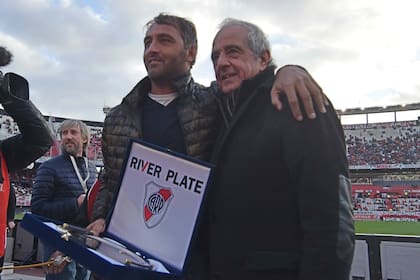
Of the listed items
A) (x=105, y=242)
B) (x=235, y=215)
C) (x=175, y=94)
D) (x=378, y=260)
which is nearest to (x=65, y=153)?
(x=175, y=94)

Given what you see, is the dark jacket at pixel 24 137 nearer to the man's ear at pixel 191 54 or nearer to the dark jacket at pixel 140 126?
the dark jacket at pixel 140 126

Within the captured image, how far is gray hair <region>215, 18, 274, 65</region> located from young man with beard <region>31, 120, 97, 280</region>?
1.81 meters

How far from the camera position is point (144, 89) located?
201 centimetres

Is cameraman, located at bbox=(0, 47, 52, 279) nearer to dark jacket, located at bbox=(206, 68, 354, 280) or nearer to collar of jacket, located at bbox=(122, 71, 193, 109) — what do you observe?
collar of jacket, located at bbox=(122, 71, 193, 109)

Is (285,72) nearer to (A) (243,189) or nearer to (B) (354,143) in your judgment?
(A) (243,189)

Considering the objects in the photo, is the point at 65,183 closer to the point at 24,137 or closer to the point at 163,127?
A: the point at 24,137

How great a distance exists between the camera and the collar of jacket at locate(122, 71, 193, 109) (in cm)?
193

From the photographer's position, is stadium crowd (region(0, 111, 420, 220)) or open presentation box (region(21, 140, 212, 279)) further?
stadium crowd (region(0, 111, 420, 220))

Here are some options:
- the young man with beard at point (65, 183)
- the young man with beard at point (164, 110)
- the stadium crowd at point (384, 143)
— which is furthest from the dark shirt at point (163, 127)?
the stadium crowd at point (384, 143)

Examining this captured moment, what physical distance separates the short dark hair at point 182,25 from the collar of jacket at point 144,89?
0.15 meters

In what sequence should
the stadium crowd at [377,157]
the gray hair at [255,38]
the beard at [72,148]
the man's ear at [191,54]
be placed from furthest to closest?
the stadium crowd at [377,157] → the beard at [72,148] → the man's ear at [191,54] → the gray hair at [255,38]

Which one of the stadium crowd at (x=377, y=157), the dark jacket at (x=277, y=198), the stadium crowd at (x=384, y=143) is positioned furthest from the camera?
the stadium crowd at (x=384, y=143)

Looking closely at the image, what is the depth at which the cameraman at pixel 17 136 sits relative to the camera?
193cm

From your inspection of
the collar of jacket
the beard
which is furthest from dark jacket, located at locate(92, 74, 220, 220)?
the beard
